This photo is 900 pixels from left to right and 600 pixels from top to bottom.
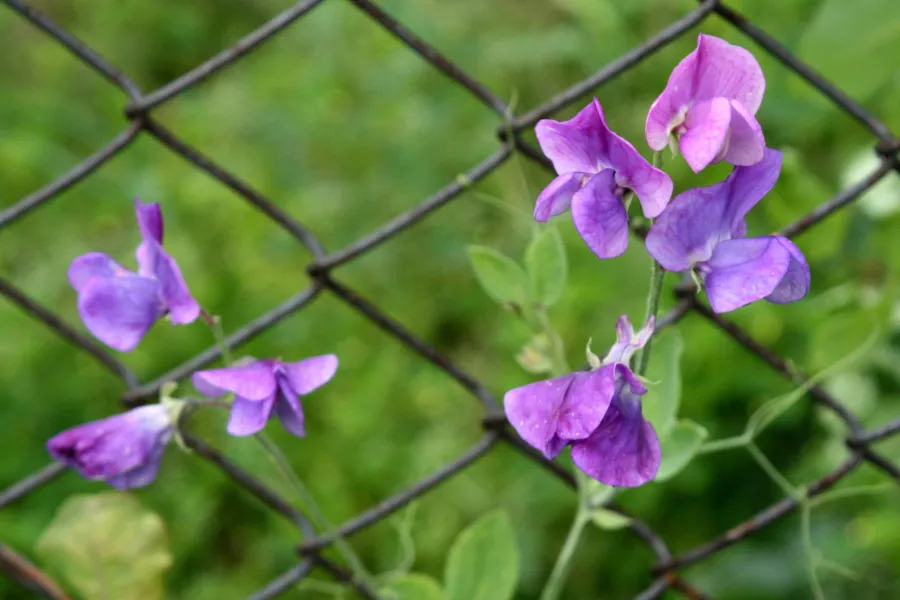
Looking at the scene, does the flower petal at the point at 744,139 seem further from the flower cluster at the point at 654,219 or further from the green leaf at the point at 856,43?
the green leaf at the point at 856,43

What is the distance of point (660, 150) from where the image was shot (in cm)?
53

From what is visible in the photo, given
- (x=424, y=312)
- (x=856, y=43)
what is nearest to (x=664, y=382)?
(x=856, y=43)

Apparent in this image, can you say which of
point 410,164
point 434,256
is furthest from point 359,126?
point 434,256

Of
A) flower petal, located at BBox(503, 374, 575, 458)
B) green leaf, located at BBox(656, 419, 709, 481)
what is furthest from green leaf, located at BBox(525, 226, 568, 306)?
flower petal, located at BBox(503, 374, 575, 458)

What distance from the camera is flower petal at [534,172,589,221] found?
0.52 m

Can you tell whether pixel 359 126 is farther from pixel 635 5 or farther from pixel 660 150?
pixel 660 150

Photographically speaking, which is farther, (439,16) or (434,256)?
(439,16)

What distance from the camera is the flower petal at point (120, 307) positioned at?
24.0 inches

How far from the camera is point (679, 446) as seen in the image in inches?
29.0

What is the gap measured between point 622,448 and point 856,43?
47 cm

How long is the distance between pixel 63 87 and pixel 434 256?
111 centimetres

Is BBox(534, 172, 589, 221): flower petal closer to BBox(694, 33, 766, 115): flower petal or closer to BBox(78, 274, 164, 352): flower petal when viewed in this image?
BBox(694, 33, 766, 115): flower petal

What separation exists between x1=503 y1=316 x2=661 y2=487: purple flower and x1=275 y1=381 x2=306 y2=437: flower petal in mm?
137

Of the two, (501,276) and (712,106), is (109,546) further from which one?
(712,106)
